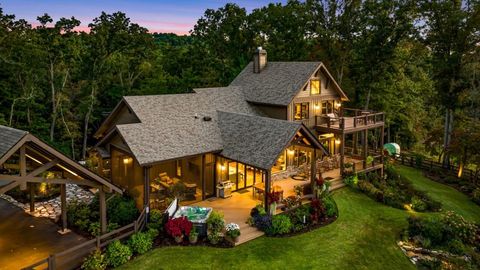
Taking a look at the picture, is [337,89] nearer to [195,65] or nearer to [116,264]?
[195,65]

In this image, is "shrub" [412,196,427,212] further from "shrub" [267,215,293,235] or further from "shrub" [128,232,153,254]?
"shrub" [128,232,153,254]

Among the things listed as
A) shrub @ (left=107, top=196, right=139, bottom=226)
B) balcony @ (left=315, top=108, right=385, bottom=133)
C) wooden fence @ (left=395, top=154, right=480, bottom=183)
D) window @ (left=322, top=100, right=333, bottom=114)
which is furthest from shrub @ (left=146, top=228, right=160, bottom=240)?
wooden fence @ (left=395, top=154, right=480, bottom=183)

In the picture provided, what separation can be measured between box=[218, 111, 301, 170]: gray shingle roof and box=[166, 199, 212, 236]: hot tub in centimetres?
376

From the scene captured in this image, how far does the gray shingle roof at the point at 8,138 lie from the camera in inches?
473

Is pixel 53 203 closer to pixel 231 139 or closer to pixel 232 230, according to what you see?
pixel 231 139

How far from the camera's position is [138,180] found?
2083 cm

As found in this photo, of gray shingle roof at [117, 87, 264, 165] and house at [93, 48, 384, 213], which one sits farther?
house at [93, 48, 384, 213]

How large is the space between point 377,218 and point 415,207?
154 inches

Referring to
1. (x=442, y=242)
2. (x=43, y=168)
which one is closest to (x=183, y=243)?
(x=43, y=168)

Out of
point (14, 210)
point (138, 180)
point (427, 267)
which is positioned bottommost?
point (427, 267)

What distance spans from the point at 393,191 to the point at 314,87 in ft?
32.4

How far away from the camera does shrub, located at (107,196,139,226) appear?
1856 centimetres

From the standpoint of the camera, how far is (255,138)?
21281 mm

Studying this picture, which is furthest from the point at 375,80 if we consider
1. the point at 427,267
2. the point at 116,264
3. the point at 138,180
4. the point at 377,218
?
the point at 116,264
